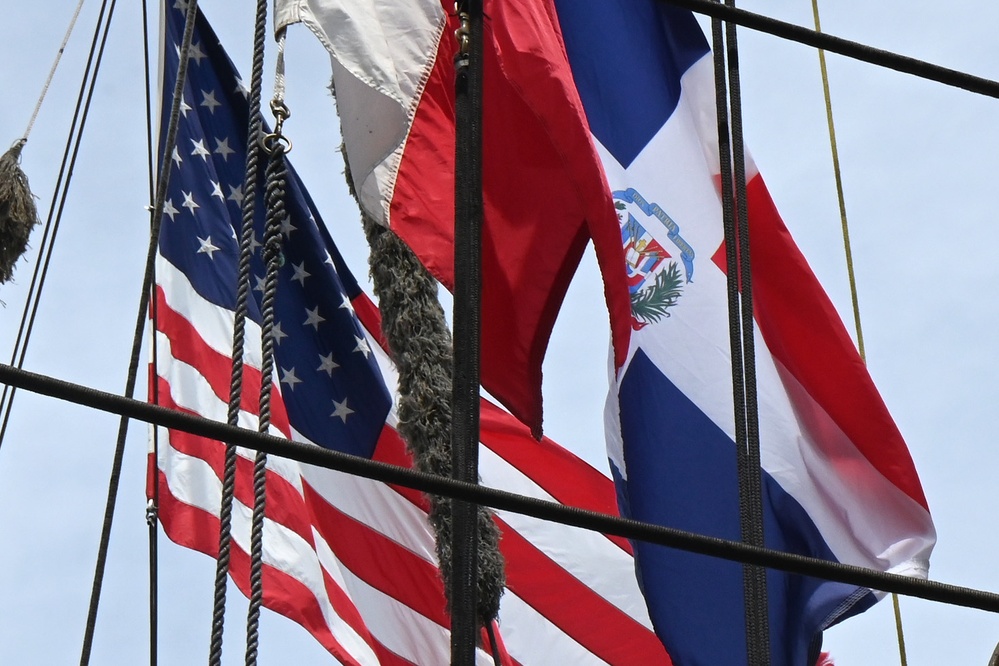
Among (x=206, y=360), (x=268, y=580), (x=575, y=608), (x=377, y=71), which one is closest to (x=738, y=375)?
(x=377, y=71)

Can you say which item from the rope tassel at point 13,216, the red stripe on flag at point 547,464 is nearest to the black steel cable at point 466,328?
the rope tassel at point 13,216

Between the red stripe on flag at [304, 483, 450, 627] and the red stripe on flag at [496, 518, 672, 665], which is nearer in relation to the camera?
the red stripe on flag at [304, 483, 450, 627]

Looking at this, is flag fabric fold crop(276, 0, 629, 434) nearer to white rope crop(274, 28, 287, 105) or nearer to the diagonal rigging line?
white rope crop(274, 28, 287, 105)

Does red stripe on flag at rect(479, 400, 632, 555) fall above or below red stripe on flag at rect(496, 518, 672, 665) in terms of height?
above

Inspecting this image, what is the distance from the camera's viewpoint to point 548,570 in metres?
8.30

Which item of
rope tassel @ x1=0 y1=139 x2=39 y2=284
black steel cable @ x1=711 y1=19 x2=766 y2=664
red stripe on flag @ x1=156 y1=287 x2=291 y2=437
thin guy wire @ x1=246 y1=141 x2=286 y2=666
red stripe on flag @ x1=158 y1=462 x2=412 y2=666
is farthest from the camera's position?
red stripe on flag @ x1=156 y1=287 x2=291 y2=437

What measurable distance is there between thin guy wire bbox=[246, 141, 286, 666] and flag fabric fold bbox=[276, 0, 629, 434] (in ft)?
1.49

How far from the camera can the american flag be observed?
24.0 ft

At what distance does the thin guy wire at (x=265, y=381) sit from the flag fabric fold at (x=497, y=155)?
0.45 metres

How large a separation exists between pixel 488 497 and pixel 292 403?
16.6ft

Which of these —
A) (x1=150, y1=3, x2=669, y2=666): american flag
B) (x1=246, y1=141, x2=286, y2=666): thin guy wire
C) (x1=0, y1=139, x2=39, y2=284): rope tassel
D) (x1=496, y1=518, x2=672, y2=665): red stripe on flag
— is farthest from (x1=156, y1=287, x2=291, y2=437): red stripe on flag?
(x1=246, y1=141, x2=286, y2=666): thin guy wire

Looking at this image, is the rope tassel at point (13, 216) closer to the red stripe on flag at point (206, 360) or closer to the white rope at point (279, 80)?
the red stripe on flag at point (206, 360)

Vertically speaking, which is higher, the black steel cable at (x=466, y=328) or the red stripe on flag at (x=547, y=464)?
the red stripe on flag at (x=547, y=464)

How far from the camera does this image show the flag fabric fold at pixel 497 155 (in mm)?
4480
